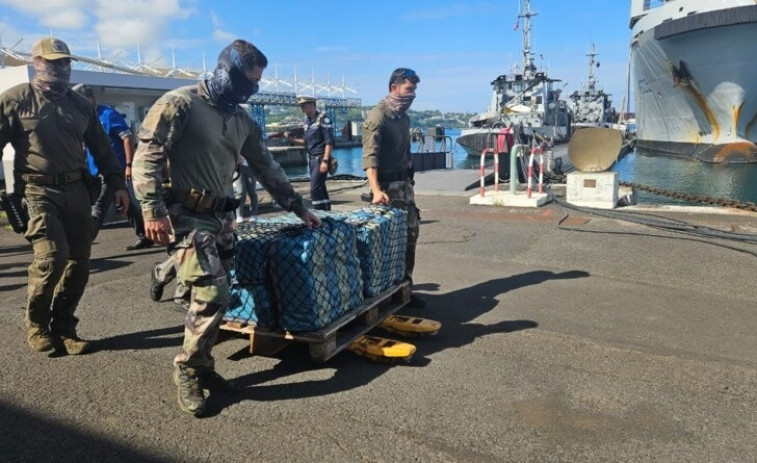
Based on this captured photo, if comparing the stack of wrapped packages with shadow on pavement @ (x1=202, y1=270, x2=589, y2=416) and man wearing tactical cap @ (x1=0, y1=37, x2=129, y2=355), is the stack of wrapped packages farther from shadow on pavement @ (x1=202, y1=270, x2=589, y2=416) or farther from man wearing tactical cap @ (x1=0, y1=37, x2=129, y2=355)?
man wearing tactical cap @ (x1=0, y1=37, x2=129, y2=355)

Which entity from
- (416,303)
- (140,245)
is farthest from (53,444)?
(140,245)

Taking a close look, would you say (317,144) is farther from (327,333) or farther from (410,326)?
(327,333)

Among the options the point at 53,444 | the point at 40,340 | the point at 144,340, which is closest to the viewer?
the point at 53,444

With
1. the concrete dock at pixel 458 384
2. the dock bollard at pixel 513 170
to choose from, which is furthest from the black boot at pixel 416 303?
the dock bollard at pixel 513 170

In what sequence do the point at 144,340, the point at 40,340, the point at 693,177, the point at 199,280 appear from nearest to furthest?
the point at 199,280 → the point at 40,340 → the point at 144,340 → the point at 693,177

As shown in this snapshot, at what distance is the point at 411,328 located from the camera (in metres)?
4.24

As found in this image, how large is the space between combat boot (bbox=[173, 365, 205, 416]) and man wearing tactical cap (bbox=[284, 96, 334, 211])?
17.1ft

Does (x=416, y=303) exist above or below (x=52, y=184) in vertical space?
below

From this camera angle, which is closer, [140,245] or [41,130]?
[41,130]

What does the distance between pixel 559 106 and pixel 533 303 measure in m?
47.6

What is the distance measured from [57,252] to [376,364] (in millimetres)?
2339

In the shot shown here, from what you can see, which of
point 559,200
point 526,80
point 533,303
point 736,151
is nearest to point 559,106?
point 526,80

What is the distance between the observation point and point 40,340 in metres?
3.92

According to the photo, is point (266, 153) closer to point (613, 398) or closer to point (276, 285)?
point (276, 285)
